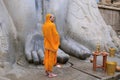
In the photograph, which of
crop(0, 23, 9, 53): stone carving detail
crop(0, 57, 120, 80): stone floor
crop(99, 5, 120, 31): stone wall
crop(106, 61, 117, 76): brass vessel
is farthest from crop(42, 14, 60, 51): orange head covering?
crop(99, 5, 120, 31): stone wall

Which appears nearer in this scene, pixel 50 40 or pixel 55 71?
pixel 50 40

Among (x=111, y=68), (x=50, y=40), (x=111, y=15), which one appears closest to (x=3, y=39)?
(x=50, y=40)

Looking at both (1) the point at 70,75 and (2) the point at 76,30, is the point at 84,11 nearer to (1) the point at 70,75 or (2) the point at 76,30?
(2) the point at 76,30

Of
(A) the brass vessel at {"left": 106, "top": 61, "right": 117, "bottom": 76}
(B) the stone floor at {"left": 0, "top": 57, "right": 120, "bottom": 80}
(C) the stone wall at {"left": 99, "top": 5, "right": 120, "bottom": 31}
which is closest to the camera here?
(B) the stone floor at {"left": 0, "top": 57, "right": 120, "bottom": 80}

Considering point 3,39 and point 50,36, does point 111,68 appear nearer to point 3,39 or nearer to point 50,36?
Result: point 50,36

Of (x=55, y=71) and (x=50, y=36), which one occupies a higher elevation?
(x=50, y=36)

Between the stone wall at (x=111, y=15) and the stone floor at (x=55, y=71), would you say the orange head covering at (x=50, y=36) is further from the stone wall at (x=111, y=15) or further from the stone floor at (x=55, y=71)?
the stone wall at (x=111, y=15)

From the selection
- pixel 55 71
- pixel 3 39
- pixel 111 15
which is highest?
pixel 111 15

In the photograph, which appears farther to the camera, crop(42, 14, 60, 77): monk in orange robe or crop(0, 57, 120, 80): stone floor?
crop(0, 57, 120, 80): stone floor

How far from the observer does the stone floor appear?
3.79 m

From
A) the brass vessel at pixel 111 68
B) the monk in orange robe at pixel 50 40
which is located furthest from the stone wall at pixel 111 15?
the monk in orange robe at pixel 50 40

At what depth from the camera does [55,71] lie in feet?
13.5

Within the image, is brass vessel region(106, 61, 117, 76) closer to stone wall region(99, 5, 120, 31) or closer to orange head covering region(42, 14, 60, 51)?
orange head covering region(42, 14, 60, 51)

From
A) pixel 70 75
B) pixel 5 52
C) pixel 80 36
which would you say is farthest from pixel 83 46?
pixel 5 52
